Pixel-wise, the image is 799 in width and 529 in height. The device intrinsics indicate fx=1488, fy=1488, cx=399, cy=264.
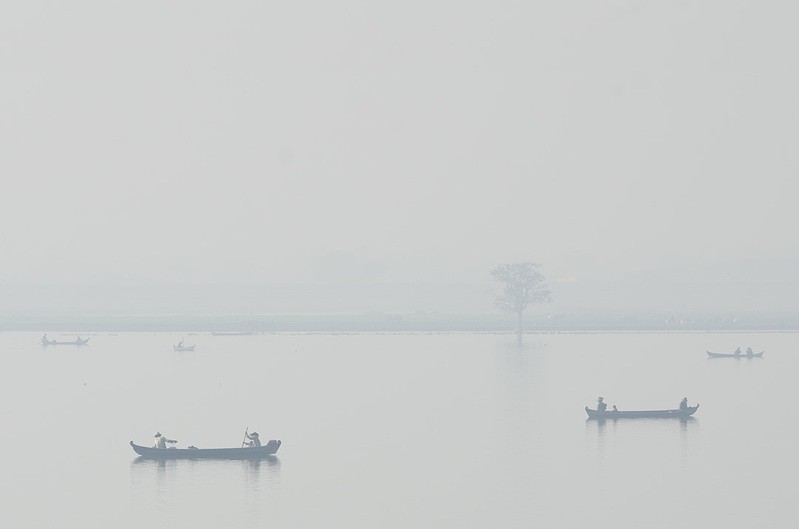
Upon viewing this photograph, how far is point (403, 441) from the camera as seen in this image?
78.6 metres

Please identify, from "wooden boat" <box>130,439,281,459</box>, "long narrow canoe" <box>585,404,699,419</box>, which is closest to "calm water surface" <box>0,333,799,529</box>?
"wooden boat" <box>130,439,281,459</box>

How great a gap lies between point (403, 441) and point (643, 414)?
1670 centimetres

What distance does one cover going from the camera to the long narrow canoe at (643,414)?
86.5 meters

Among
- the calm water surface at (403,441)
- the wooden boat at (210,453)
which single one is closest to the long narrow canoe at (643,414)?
the calm water surface at (403,441)

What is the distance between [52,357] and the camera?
15312cm

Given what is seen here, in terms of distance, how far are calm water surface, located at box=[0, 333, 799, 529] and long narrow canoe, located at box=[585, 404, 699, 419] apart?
801 mm

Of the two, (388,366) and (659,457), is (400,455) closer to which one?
(659,457)

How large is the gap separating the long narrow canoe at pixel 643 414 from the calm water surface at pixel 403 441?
80 cm

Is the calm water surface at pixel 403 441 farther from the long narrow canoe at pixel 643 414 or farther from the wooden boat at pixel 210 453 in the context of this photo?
the long narrow canoe at pixel 643 414

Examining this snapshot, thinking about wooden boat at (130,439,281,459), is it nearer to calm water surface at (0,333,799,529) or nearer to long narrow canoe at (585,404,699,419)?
calm water surface at (0,333,799,529)

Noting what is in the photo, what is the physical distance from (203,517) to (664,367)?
8117 centimetres

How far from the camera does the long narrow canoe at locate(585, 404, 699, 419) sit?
86.5 m

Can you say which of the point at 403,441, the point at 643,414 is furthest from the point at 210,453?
the point at 643,414

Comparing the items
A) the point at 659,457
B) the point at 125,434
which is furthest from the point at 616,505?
the point at 125,434
